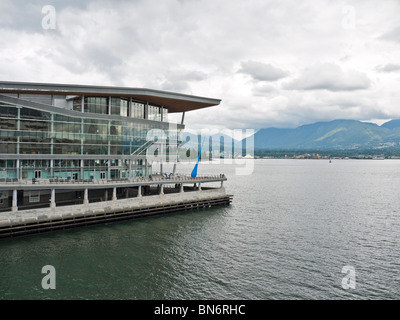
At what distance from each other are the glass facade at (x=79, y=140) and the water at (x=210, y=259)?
13.7 metres

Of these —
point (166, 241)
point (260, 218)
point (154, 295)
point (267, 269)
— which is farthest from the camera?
point (260, 218)

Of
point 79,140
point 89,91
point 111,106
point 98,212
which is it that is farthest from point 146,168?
point 89,91

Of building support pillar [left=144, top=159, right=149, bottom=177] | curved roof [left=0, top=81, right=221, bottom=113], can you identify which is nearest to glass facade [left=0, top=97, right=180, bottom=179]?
building support pillar [left=144, top=159, right=149, bottom=177]

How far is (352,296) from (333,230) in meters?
23.8

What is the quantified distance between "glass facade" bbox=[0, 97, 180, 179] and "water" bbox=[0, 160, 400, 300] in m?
13.7

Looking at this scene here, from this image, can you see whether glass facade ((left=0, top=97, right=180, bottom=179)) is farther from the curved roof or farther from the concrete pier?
the concrete pier

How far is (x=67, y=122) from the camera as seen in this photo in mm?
53406

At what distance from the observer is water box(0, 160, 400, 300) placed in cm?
2756

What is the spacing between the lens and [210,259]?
35031mm

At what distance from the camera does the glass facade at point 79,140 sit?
160 ft
